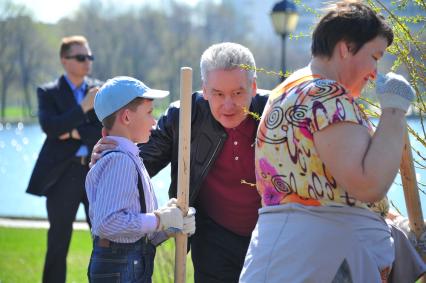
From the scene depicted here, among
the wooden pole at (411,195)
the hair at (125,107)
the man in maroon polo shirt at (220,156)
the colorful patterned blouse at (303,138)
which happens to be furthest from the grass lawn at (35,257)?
the colorful patterned blouse at (303,138)

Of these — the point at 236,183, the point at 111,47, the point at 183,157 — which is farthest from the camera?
the point at 111,47

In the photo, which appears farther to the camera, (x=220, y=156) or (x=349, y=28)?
(x=220, y=156)

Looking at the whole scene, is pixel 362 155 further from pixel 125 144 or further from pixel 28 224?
pixel 28 224

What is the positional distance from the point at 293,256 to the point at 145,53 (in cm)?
5654

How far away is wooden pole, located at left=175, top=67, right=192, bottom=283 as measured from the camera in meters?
3.41

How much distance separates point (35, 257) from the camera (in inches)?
352

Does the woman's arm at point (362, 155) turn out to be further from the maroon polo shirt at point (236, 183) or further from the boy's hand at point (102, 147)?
the maroon polo shirt at point (236, 183)

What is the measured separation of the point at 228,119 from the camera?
3.77 meters

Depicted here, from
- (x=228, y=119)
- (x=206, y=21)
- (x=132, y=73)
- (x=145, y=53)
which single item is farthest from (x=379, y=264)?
(x=206, y=21)

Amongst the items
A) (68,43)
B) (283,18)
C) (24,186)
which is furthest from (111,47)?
(68,43)

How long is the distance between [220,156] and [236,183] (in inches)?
6.0

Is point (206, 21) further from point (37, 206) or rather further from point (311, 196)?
point (311, 196)

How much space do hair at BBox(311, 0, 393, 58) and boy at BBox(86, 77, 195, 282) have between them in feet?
3.50

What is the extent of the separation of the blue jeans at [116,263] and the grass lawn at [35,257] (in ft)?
6.66
